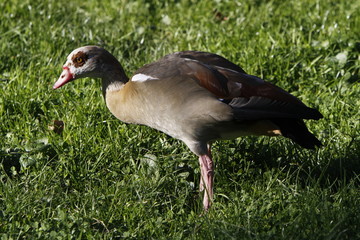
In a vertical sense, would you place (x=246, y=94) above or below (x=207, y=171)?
above

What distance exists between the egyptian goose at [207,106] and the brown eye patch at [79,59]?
0.44 meters

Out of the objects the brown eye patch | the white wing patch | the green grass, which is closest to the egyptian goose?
the white wing patch

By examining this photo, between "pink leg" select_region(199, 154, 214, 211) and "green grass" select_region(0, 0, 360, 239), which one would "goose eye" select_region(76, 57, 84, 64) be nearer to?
"green grass" select_region(0, 0, 360, 239)

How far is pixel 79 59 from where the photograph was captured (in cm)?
485

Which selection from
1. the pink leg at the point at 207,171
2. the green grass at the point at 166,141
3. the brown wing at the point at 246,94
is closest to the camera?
the green grass at the point at 166,141

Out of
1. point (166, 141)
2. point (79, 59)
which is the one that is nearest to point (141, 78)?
point (79, 59)

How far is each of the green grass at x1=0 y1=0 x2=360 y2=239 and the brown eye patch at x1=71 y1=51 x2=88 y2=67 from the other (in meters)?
0.51

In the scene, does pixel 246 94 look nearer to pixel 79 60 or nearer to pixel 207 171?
pixel 207 171

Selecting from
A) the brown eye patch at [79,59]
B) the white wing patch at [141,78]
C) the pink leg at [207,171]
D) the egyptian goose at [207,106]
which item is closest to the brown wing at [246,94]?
the egyptian goose at [207,106]

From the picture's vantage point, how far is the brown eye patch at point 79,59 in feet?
15.9

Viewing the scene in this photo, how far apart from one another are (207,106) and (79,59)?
117 centimetres

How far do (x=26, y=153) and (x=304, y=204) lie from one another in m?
1.97

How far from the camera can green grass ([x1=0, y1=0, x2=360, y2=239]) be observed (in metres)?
4.03

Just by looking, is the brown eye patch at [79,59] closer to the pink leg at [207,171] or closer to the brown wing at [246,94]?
the brown wing at [246,94]
